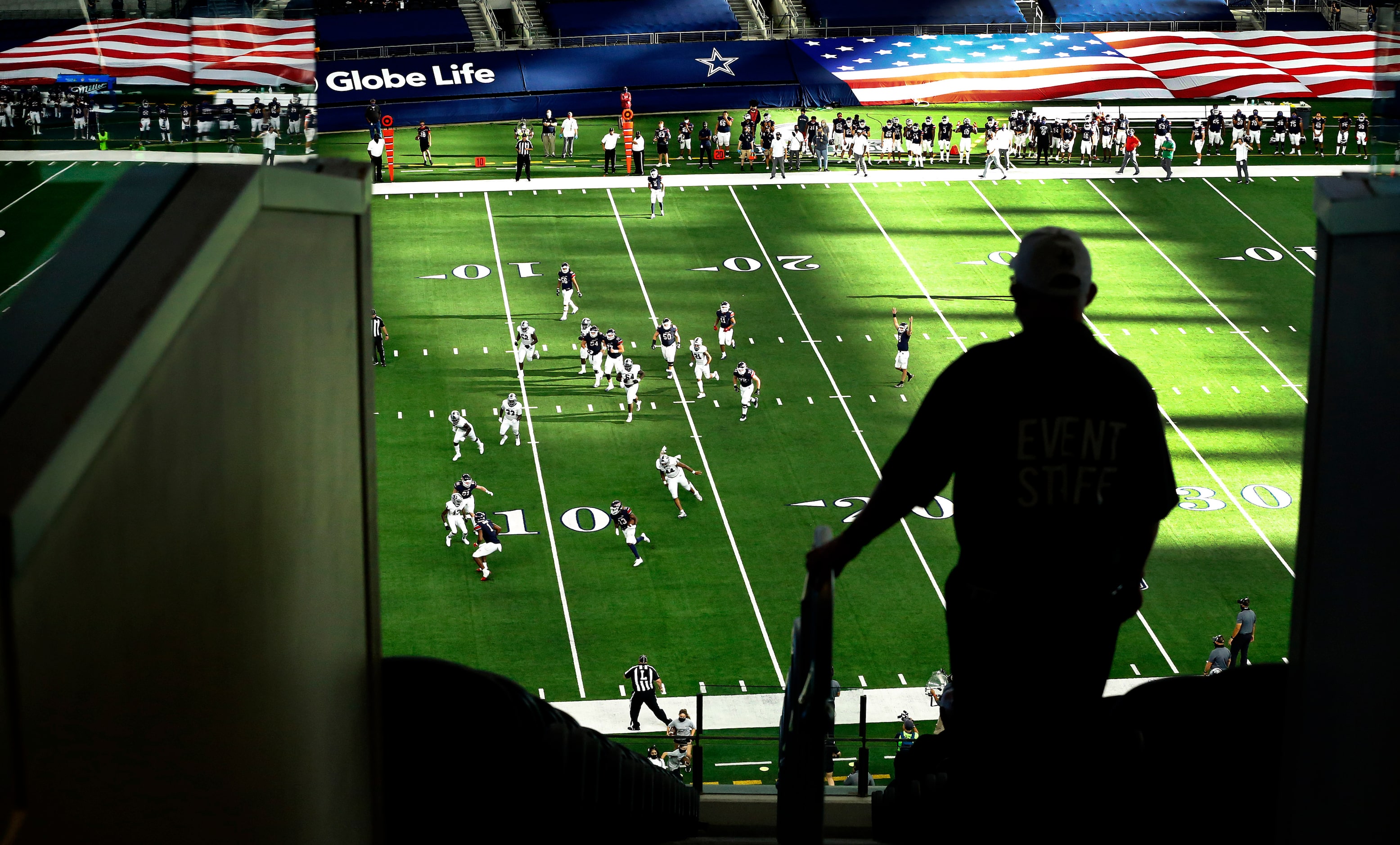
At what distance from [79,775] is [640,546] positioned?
2182cm

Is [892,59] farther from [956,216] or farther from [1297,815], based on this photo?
[1297,815]

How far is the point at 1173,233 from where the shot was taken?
125 ft

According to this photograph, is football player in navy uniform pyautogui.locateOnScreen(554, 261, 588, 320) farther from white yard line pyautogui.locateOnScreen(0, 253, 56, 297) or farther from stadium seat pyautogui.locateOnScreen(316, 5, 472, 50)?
white yard line pyautogui.locateOnScreen(0, 253, 56, 297)

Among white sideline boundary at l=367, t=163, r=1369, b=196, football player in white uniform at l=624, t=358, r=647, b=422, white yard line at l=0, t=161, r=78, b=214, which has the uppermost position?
white yard line at l=0, t=161, r=78, b=214

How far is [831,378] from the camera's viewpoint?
30484mm

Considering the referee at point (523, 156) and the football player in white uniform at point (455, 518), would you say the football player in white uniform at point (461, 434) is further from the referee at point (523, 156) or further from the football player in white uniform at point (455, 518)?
the referee at point (523, 156)

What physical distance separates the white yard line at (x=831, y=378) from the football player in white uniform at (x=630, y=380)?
3671mm

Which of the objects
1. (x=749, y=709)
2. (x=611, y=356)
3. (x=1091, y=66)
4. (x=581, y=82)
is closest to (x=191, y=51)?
(x=749, y=709)

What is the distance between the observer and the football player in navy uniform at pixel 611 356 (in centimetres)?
2902

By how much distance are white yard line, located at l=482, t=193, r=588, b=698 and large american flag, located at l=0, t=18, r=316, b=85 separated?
675 inches

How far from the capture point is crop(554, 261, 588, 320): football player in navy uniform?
105 feet

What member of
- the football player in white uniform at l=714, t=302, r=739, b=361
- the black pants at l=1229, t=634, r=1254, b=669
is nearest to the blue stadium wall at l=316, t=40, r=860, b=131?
the football player in white uniform at l=714, t=302, r=739, b=361

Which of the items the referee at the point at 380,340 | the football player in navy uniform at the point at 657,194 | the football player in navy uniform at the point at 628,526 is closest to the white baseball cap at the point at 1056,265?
the football player in navy uniform at the point at 628,526

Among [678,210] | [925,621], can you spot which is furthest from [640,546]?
[678,210]
